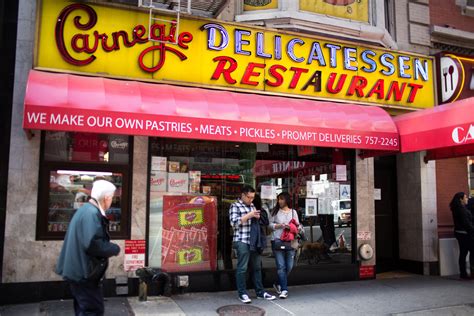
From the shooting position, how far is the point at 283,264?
7.33 m

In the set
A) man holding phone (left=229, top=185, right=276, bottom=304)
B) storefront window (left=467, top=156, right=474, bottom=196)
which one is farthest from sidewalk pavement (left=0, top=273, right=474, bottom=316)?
storefront window (left=467, top=156, right=474, bottom=196)

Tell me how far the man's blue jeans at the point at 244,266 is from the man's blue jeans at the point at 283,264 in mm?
330

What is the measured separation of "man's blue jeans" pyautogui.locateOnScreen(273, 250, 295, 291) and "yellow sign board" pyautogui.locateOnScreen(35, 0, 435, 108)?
2.91 meters

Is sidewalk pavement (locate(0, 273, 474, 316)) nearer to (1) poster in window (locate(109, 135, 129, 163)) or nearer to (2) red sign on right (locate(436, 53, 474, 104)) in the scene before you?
(1) poster in window (locate(109, 135, 129, 163))

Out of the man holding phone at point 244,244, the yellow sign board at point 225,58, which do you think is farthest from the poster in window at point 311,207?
the yellow sign board at point 225,58

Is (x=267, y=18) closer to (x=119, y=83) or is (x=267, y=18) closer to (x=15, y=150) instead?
(x=119, y=83)

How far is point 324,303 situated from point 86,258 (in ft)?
13.6

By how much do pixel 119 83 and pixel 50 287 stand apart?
3.23 m

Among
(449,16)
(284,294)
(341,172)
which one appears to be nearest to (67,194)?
(284,294)

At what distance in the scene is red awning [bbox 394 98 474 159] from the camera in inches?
271

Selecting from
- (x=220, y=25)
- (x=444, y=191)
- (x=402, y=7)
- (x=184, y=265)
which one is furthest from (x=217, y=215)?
(x=402, y=7)

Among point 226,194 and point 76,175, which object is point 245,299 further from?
point 76,175

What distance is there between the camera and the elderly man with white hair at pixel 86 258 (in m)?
4.26

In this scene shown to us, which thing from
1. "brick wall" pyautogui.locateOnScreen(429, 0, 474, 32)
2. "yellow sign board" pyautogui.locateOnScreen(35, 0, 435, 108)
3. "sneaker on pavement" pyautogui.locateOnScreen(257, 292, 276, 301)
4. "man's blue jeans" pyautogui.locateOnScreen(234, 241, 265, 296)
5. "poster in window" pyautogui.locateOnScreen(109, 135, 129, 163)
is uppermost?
"brick wall" pyautogui.locateOnScreen(429, 0, 474, 32)
